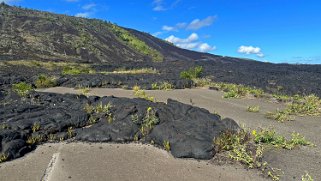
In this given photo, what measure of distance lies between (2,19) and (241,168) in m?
72.0

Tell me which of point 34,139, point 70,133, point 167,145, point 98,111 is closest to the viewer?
point 167,145

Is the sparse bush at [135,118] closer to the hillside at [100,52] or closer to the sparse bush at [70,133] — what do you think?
the sparse bush at [70,133]

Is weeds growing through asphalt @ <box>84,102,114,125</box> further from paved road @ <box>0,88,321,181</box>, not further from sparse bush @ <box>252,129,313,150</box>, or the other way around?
sparse bush @ <box>252,129,313,150</box>

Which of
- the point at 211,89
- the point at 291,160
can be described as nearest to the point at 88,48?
the point at 211,89

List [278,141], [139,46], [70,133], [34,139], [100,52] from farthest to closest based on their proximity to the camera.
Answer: [139,46]
[100,52]
[70,133]
[278,141]
[34,139]

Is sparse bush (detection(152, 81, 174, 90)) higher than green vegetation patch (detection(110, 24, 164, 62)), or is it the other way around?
green vegetation patch (detection(110, 24, 164, 62))

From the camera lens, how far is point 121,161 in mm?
9445

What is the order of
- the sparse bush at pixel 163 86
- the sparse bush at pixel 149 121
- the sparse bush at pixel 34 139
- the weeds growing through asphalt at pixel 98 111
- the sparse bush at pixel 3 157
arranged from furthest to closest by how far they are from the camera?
the sparse bush at pixel 163 86 < the weeds growing through asphalt at pixel 98 111 < the sparse bush at pixel 149 121 < the sparse bush at pixel 34 139 < the sparse bush at pixel 3 157

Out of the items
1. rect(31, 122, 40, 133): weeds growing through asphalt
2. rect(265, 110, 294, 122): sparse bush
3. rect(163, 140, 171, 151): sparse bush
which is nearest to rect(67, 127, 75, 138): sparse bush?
rect(31, 122, 40, 133): weeds growing through asphalt

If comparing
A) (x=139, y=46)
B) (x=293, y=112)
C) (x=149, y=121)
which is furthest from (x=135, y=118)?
(x=139, y=46)

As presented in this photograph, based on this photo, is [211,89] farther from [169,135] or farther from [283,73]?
[283,73]

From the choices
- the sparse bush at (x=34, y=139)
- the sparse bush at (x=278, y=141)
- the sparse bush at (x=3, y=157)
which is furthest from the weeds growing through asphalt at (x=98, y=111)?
the sparse bush at (x=278, y=141)

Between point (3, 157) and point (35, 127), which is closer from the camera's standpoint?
point (3, 157)

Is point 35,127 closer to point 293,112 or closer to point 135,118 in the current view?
point 135,118
